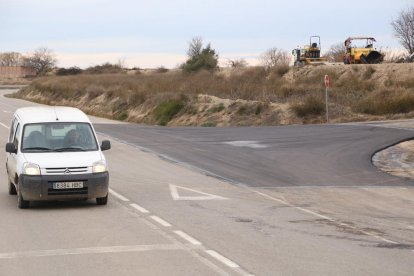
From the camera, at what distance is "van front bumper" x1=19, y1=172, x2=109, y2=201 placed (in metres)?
12.6

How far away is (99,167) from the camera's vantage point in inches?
515

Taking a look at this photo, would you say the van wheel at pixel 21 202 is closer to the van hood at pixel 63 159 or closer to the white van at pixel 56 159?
the white van at pixel 56 159

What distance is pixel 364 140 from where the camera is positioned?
26516 millimetres

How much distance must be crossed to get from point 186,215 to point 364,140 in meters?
15.3

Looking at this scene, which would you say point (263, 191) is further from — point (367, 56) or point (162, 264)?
point (367, 56)

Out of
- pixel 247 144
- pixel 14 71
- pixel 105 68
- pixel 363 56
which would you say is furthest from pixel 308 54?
pixel 14 71

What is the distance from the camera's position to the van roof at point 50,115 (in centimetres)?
1423

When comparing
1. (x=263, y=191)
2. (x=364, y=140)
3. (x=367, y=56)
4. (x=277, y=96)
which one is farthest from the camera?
(x=367, y=56)

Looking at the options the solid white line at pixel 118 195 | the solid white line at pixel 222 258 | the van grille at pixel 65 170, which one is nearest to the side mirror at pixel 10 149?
the van grille at pixel 65 170

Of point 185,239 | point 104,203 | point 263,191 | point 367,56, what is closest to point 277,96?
point 367,56

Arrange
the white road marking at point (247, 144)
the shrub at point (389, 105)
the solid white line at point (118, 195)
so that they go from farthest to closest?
the shrub at point (389, 105), the white road marking at point (247, 144), the solid white line at point (118, 195)

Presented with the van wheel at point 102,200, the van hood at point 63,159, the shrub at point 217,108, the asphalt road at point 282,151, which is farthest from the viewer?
the shrub at point 217,108

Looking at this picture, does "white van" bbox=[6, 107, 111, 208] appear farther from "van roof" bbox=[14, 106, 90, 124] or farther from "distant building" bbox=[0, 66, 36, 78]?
"distant building" bbox=[0, 66, 36, 78]

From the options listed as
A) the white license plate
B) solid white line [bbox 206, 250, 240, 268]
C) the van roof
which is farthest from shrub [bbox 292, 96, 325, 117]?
solid white line [bbox 206, 250, 240, 268]
